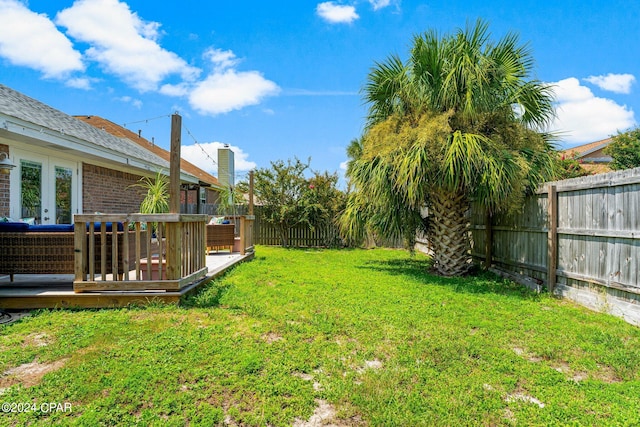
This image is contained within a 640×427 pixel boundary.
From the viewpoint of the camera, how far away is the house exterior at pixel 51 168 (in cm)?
623

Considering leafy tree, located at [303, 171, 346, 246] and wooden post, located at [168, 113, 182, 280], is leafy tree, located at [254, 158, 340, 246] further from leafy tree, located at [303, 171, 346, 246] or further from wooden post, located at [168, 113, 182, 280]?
wooden post, located at [168, 113, 182, 280]

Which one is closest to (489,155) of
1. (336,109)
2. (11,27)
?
(336,109)

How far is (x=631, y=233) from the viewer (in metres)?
4.23

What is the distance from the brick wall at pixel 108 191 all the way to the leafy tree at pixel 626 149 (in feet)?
64.9

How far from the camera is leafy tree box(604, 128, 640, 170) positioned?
1684cm

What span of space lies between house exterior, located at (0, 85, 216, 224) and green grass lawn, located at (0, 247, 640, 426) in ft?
11.3

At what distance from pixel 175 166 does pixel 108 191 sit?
6.25m

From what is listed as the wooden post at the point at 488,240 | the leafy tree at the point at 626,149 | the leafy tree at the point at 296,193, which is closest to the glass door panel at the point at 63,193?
the leafy tree at the point at 296,193

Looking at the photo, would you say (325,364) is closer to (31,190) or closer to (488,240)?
(488,240)

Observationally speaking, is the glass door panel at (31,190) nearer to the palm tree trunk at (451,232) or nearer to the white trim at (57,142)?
the white trim at (57,142)

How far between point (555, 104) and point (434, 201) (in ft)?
8.88

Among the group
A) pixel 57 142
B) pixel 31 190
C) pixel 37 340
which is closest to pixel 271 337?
pixel 37 340

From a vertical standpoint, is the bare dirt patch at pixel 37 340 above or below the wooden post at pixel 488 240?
below

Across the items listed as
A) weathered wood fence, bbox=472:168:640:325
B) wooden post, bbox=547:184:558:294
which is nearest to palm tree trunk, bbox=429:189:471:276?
weathered wood fence, bbox=472:168:640:325
